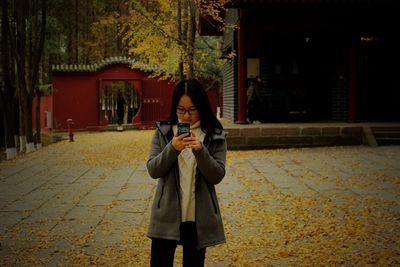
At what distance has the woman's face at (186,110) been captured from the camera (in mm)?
2727

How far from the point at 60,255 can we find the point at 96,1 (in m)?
29.6

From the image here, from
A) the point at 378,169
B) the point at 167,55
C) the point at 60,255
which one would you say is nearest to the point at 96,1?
the point at 167,55

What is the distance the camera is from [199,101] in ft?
8.99

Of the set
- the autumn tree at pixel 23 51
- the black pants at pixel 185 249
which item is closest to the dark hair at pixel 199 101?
the black pants at pixel 185 249

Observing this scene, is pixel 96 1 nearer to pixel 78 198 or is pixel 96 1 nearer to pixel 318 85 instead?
pixel 318 85

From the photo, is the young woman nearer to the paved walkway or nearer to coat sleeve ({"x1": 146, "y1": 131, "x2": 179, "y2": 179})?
coat sleeve ({"x1": 146, "y1": 131, "x2": 179, "y2": 179})

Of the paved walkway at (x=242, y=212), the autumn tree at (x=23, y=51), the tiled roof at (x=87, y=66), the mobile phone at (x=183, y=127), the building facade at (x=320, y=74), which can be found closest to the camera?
the mobile phone at (x=183, y=127)

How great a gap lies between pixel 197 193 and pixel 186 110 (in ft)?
1.62

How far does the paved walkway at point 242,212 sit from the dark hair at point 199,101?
72.6 inches

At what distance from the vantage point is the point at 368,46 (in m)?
15.2

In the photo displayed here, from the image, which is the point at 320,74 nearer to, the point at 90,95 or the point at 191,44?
the point at 191,44

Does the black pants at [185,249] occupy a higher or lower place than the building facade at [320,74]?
lower

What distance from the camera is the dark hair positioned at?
2.72m

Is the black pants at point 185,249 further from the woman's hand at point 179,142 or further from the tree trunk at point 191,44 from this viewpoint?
the tree trunk at point 191,44
